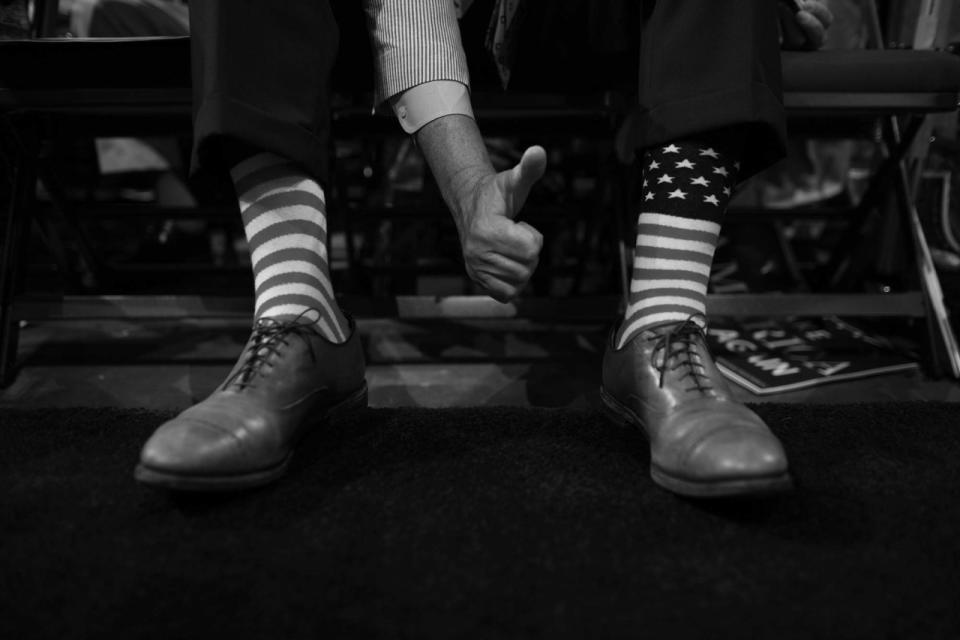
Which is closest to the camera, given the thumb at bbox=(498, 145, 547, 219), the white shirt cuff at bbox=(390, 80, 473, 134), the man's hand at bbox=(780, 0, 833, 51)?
the thumb at bbox=(498, 145, 547, 219)

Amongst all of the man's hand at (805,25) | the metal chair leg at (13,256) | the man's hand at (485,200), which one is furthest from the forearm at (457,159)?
the metal chair leg at (13,256)

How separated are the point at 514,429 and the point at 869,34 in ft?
3.60

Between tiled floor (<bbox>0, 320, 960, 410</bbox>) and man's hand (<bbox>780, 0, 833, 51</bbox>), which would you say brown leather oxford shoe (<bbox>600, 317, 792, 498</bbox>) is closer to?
tiled floor (<bbox>0, 320, 960, 410</bbox>)

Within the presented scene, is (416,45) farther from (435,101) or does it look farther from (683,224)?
(683,224)

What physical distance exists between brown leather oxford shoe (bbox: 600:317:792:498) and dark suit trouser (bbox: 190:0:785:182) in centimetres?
20

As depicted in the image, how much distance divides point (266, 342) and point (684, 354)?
38cm

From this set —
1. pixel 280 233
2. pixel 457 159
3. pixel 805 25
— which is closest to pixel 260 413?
pixel 280 233

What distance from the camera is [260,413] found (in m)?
0.50

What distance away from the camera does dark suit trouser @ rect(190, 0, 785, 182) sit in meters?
0.53

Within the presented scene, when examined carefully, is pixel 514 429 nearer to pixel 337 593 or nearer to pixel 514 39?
pixel 337 593

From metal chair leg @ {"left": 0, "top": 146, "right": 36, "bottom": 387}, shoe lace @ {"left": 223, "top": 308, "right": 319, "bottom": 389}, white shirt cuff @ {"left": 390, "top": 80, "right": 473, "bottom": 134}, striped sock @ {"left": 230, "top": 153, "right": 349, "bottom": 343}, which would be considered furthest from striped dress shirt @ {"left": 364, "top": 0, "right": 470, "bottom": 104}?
metal chair leg @ {"left": 0, "top": 146, "right": 36, "bottom": 387}

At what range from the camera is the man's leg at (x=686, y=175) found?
1.76ft

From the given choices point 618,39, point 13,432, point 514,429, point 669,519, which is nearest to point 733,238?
point 618,39

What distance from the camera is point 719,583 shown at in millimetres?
384
